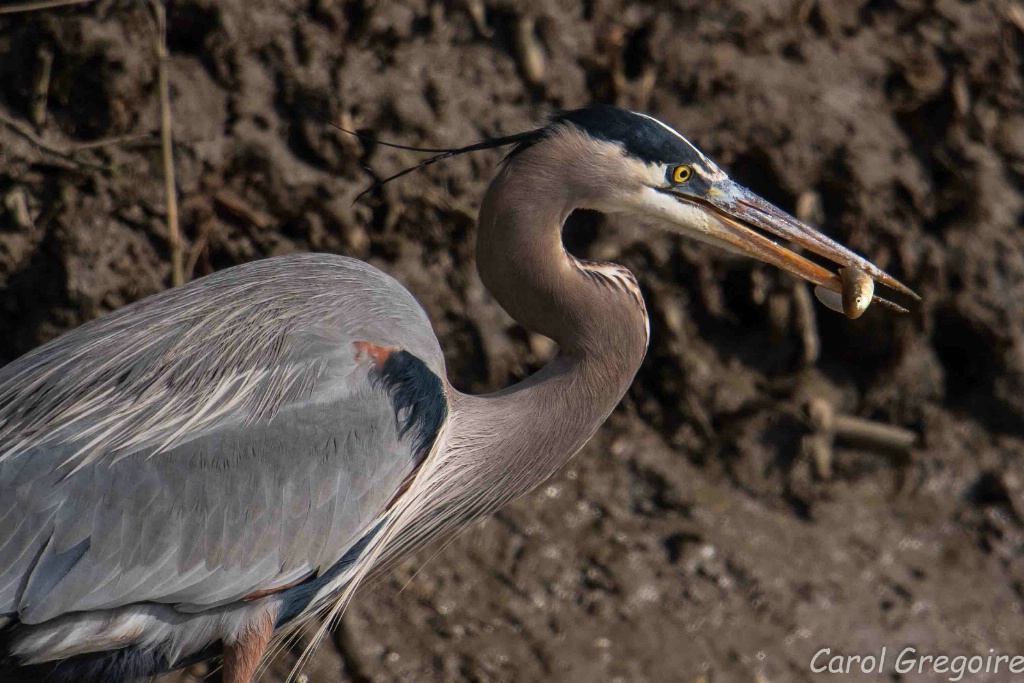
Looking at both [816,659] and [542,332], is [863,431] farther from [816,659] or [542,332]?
[542,332]

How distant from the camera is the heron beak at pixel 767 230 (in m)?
3.30

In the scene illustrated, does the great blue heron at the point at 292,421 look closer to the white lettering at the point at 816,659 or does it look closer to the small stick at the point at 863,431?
the white lettering at the point at 816,659

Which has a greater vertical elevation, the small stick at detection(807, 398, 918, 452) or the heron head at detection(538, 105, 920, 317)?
the heron head at detection(538, 105, 920, 317)

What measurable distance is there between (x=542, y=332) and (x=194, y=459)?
96 centimetres

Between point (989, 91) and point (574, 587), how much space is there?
2.74m

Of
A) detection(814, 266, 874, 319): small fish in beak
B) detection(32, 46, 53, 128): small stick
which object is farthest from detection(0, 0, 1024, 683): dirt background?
detection(814, 266, 874, 319): small fish in beak

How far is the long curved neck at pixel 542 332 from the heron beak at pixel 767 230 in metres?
0.29

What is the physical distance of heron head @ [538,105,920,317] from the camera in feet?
10.6

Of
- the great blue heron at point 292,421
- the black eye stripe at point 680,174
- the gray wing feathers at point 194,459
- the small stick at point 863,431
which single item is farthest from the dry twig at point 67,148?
the small stick at point 863,431

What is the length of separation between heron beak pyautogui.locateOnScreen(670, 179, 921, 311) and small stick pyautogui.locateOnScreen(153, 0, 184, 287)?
1.75 m

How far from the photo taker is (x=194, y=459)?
116 inches

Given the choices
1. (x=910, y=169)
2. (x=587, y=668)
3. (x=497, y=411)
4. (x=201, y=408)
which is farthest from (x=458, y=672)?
(x=910, y=169)

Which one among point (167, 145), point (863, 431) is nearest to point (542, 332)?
point (167, 145)

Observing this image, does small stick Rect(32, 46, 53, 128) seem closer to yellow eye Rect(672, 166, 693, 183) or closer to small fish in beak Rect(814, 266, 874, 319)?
yellow eye Rect(672, 166, 693, 183)
